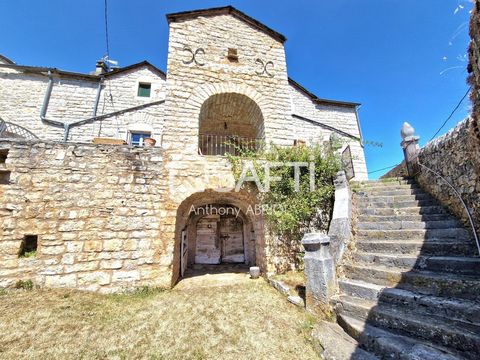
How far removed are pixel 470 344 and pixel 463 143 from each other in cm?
317

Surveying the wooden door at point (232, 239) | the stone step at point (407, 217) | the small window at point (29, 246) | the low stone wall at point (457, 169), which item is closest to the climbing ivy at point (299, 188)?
the stone step at point (407, 217)

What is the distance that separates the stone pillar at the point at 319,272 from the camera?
3.00 m

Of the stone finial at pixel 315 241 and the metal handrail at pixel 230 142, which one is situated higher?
the metal handrail at pixel 230 142

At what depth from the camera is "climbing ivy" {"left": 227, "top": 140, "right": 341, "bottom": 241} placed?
4.87 meters

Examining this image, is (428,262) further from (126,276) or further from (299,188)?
(126,276)

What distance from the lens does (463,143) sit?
347 cm

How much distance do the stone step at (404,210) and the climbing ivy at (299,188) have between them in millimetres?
868

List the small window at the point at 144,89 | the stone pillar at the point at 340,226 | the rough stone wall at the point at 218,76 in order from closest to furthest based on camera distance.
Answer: the stone pillar at the point at 340,226 → the rough stone wall at the point at 218,76 → the small window at the point at 144,89

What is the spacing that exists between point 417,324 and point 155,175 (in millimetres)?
4974

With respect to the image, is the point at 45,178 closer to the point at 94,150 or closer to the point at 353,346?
the point at 94,150

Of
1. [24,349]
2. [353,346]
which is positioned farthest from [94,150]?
[353,346]

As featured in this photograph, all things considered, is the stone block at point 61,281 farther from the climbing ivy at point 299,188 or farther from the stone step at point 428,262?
the stone step at point 428,262

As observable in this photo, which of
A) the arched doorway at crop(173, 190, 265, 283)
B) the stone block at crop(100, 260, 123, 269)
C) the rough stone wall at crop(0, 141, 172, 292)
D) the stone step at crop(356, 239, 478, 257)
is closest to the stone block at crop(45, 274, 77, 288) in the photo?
the rough stone wall at crop(0, 141, 172, 292)

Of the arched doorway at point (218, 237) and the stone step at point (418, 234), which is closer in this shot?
the stone step at point (418, 234)
